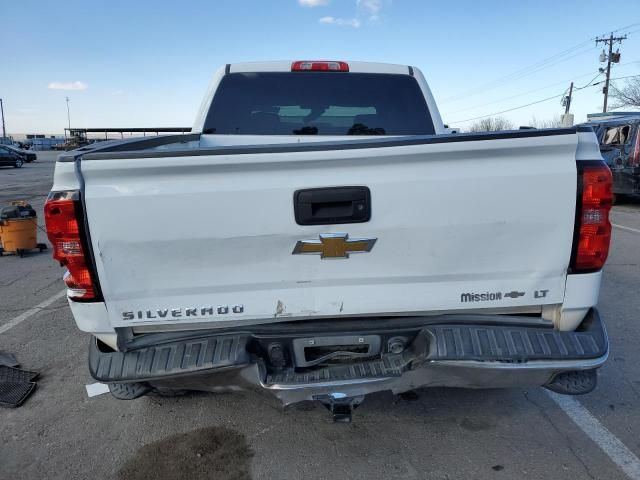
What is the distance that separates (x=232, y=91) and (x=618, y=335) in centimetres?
406

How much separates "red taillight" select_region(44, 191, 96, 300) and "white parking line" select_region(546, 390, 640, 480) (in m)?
2.86

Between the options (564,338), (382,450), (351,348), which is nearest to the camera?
(564,338)

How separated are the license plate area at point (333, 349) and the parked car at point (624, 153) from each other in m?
11.1

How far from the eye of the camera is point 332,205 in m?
2.15

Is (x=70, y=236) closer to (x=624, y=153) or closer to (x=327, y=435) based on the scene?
(x=327, y=435)

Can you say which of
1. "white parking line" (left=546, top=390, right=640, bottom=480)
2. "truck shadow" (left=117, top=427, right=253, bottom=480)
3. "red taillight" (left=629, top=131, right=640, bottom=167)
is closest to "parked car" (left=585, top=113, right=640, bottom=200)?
"red taillight" (left=629, top=131, right=640, bottom=167)

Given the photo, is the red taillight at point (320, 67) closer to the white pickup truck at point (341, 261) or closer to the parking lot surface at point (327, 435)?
the white pickup truck at point (341, 261)

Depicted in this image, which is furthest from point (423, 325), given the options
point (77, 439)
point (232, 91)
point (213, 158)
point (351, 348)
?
point (232, 91)

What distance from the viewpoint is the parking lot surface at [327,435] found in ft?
8.42

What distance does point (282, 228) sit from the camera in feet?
7.06

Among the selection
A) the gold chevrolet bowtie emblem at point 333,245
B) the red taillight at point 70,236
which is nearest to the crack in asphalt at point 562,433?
the gold chevrolet bowtie emblem at point 333,245

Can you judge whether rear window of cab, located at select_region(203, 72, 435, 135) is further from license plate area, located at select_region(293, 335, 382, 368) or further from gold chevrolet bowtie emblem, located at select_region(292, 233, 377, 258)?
license plate area, located at select_region(293, 335, 382, 368)

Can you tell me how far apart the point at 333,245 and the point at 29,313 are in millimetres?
4433

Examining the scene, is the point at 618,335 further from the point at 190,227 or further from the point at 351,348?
the point at 190,227
